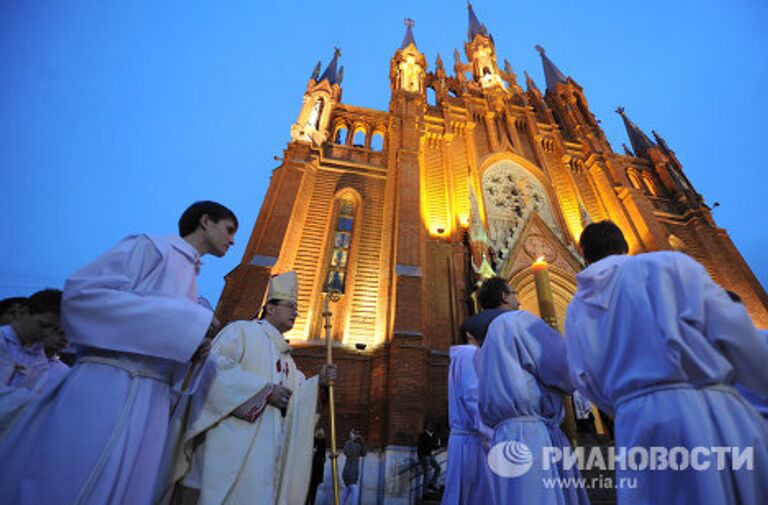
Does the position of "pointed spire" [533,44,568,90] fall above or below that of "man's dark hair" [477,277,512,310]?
above

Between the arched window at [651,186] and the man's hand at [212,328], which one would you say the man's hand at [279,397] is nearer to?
the man's hand at [212,328]

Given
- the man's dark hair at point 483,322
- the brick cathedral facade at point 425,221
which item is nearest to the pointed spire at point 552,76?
the brick cathedral facade at point 425,221

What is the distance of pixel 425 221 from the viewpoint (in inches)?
514

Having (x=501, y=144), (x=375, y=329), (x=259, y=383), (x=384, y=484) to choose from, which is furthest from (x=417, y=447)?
(x=501, y=144)

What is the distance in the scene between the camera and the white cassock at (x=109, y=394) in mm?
1506

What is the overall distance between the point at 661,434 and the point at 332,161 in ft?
46.3

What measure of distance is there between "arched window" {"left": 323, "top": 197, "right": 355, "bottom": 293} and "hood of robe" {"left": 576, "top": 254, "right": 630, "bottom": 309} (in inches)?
370

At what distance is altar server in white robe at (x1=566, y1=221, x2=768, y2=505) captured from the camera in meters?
1.47

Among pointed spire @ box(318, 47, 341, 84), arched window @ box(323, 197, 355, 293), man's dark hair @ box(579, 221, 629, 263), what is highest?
pointed spire @ box(318, 47, 341, 84)

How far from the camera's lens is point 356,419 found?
29.1 feet

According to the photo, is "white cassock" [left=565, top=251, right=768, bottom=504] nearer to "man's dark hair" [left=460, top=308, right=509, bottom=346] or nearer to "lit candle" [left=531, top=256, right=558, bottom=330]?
"lit candle" [left=531, top=256, right=558, bottom=330]

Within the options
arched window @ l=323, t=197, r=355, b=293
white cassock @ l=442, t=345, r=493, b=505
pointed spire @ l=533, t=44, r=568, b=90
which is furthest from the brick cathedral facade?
white cassock @ l=442, t=345, r=493, b=505

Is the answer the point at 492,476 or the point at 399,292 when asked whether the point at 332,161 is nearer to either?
the point at 399,292

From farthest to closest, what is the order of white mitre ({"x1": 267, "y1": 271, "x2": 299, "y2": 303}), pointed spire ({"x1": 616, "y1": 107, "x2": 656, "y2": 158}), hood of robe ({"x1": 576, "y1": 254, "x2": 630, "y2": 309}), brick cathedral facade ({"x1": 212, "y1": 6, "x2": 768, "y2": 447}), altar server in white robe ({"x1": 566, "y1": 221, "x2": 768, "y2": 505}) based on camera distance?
pointed spire ({"x1": 616, "y1": 107, "x2": 656, "y2": 158}) → brick cathedral facade ({"x1": 212, "y1": 6, "x2": 768, "y2": 447}) → white mitre ({"x1": 267, "y1": 271, "x2": 299, "y2": 303}) → hood of robe ({"x1": 576, "y1": 254, "x2": 630, "y2": 309}) → altar server in white robe ({"x1": 566, "y1": 221, "x2": 768, "y2": 505})
